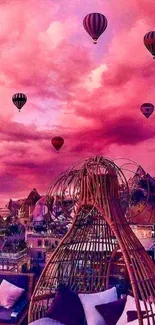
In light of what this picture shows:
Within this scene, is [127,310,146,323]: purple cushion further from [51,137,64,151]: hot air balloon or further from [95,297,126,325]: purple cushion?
[51,137,64,151]: hot air balloon

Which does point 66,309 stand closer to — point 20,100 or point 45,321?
point 45,321

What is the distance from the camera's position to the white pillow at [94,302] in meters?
5.06

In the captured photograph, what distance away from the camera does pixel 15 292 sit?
20.1 feet

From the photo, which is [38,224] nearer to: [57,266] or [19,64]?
[19,64]

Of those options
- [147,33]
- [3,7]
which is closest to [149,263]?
[3,7]

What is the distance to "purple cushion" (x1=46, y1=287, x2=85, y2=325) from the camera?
204 inches

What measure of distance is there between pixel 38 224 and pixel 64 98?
6.39 meters

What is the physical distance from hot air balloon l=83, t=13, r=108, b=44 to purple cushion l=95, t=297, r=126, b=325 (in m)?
9.27

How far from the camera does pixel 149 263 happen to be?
4246 millimetres

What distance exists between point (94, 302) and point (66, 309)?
1.09ft

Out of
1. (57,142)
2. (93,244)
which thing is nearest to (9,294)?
(93,244)

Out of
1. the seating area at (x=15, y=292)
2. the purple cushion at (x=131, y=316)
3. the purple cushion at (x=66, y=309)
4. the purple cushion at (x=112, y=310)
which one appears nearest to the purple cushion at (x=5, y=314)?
the seating area at (x=15, y=292)

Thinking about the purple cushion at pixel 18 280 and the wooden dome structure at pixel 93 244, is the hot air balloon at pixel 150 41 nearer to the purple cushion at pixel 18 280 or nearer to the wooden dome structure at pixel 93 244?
the wooden dome structure at pixel 93 244

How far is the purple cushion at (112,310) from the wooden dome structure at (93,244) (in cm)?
32
